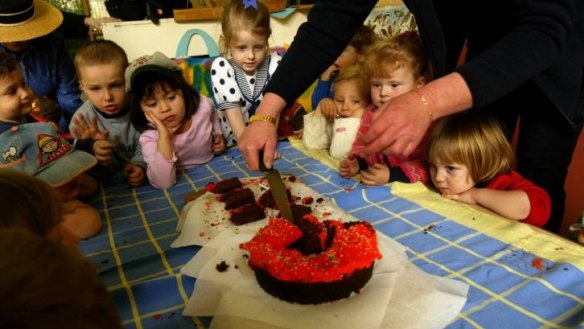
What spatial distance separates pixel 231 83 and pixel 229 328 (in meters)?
1.69

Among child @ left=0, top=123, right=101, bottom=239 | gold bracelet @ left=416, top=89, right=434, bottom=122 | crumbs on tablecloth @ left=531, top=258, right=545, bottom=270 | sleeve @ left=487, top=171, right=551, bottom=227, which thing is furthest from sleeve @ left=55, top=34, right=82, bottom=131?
crumbs on tablecloth @ left=531, top=258, right=545, bottom=270

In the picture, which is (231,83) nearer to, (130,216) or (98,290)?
(130,216)

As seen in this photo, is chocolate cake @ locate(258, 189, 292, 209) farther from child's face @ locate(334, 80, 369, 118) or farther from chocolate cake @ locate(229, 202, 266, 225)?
child's face @ locate(334, 80, 369, 118)

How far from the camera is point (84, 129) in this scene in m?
1.86

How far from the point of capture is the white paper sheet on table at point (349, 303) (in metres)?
0.84

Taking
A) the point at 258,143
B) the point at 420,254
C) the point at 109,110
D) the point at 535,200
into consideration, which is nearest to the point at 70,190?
the point at 109,110

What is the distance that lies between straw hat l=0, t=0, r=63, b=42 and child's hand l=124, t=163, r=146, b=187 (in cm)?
114

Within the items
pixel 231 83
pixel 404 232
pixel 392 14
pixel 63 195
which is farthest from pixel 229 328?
pixel 392 14

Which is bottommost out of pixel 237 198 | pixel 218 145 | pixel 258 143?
pixel 218 145

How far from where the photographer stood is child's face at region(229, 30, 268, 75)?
220 centimetres

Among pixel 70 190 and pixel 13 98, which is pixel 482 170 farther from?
pixel 13 98

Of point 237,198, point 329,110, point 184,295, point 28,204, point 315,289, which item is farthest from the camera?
point 329,110

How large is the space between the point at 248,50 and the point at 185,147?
69 cm

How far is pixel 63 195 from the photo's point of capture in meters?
1.44
